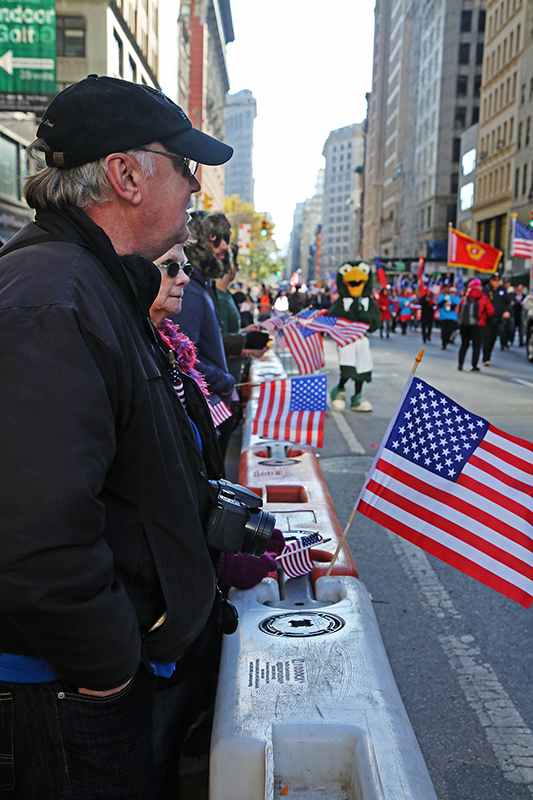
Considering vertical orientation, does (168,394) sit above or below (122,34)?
below

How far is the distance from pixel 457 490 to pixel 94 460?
2.01 meters

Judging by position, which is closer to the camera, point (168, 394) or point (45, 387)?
point (45, 387)

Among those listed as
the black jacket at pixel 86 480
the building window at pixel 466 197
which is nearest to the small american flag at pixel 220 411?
the black jacket at pixel 86 480

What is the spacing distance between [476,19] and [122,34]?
190 feet

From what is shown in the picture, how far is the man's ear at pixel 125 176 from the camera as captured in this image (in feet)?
5.35

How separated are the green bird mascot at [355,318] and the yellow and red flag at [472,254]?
1095cm

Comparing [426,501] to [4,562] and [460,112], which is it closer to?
[4,562]

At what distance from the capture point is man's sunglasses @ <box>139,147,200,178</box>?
1.68m

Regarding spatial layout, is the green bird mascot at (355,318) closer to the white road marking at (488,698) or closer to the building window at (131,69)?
the white road marking at (488,698)

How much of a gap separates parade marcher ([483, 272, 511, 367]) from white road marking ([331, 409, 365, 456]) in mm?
7048

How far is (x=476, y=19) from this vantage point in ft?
251

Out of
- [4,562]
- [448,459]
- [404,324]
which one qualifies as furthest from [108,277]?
[404,324]

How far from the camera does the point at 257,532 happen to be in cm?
201

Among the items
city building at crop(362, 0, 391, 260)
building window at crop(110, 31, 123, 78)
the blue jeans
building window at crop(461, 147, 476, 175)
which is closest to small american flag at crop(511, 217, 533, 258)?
building window at crop(110, 31, 123, 78)
